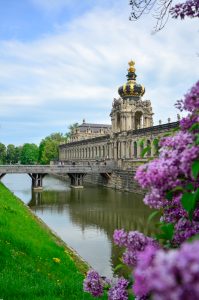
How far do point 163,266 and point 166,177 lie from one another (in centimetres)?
162

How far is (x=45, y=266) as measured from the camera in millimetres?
11672

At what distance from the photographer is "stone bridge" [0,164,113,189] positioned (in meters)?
50.0

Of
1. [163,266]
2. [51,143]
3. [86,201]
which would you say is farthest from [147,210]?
[51,143]

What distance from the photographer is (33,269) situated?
1020 cm

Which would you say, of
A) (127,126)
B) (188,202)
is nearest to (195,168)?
(188,202)

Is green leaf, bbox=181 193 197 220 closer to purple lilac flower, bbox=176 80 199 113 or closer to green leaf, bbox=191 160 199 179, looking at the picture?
green leaf, bbox=191 160 199 179

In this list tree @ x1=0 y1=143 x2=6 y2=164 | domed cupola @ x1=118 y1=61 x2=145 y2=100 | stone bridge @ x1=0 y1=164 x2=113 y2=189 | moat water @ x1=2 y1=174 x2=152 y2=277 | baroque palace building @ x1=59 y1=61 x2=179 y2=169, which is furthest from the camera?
tree @ x1=0 y1=143 x2=6 y2=164

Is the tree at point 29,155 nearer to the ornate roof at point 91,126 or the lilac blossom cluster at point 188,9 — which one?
A: the ornate roof at point 91,126

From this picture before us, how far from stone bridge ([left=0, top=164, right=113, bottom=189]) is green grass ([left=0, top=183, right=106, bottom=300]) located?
3354 centimetres

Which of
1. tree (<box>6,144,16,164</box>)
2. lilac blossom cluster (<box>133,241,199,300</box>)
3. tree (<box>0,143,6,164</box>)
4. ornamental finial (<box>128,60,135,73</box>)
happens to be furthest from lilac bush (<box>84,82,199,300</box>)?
tree (<box>6,144,16,164</box>)

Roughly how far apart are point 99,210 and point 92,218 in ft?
12.0

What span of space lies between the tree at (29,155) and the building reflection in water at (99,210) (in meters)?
117

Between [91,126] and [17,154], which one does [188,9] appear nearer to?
[91,126]

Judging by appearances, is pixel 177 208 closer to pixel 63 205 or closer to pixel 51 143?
pixel 63 205
